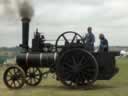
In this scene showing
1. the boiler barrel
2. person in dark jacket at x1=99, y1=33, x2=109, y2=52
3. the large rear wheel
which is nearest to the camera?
the large rear wheel

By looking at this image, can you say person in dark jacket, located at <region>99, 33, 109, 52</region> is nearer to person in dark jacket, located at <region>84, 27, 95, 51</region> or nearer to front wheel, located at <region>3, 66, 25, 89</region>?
person in dark jacket, located at <region>84, 27, 95, 51</region>

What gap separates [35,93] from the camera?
1374 centimetres

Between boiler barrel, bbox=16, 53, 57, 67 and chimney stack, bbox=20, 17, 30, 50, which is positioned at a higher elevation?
chimney stack, bbox=20, 17, 30, 50

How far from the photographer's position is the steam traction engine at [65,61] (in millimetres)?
14750

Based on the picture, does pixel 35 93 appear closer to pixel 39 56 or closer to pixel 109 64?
pixel 39 56

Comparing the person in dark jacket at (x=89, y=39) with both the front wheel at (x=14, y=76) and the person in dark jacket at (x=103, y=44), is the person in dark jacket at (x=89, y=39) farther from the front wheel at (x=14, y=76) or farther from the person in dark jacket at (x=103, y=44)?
the front wheel at (x=14, y=76)

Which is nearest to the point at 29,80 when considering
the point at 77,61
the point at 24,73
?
the point at 24,73

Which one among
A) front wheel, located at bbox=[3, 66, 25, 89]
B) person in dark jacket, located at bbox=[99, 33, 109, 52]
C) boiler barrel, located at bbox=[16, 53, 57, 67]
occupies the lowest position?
front wheel, located at bbox=[3, 66, 25, 89]

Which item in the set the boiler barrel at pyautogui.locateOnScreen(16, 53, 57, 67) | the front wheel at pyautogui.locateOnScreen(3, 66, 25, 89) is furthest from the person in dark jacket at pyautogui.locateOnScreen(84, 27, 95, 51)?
the front wheel at pyautogui.locateOnScreen(3, 66, 25, 89)

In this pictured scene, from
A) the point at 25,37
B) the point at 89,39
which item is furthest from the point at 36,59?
the point at 89,39

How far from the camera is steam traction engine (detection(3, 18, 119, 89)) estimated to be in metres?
14.8

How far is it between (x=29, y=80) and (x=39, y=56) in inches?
64.0

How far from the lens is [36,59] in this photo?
15359 millimetres

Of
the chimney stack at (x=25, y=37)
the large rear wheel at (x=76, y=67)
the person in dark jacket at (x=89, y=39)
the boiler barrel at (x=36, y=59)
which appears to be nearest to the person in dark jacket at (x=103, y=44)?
the person in dark jacket at (x=89, y=39)
